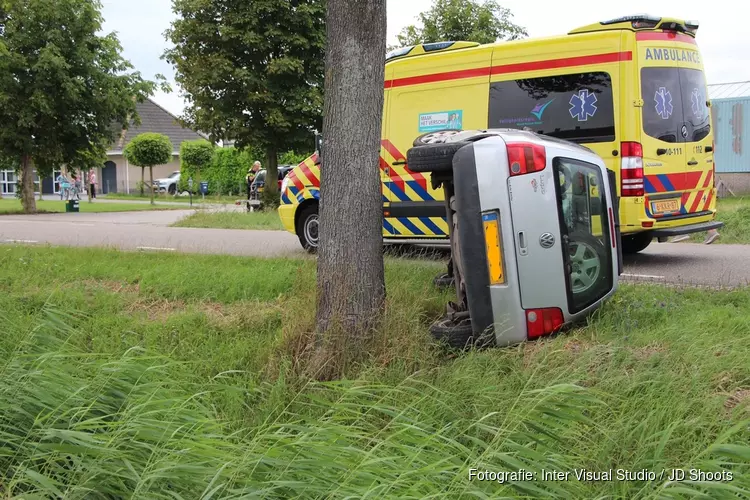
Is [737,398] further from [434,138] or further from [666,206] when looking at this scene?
[666,206]

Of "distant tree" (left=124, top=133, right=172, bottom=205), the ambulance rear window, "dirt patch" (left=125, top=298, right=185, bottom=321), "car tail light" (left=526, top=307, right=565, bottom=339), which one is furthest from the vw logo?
"distant tree" (left=124, top=133, right=172, bottom=205)

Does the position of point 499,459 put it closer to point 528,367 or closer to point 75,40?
point 528,367

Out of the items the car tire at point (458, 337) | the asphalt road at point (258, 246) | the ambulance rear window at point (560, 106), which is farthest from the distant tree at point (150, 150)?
the car tire at point (458, 337)

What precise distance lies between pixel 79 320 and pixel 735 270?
6468mm

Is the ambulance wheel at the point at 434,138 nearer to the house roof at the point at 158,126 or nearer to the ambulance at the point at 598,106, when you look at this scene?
the ambulance at the point at 598,106

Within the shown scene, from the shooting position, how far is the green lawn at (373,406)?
266 centimetres

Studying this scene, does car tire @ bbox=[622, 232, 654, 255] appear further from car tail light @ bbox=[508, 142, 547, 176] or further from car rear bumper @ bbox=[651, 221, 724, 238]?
car tail light @ bbox=[508, 142, 547, 176]

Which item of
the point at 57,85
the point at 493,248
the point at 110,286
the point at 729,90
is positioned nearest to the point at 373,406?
the point at 493,248

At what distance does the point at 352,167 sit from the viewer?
4371 millimetres

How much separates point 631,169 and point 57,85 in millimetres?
18836

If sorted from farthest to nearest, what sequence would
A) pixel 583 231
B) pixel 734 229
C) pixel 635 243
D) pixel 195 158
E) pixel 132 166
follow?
pixel 132 166 < pixel 195 158 < pixel 734 229 < pixel 635 243 < pixel 583 231

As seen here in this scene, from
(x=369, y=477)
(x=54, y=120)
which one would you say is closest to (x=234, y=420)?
(x=369, y=477)

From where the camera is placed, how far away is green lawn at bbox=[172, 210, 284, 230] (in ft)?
49.0

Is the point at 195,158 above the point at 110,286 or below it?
above
